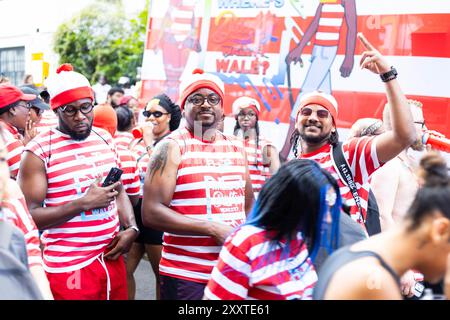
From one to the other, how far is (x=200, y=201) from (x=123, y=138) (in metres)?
3.62

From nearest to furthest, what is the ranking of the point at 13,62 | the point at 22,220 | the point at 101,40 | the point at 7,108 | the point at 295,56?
1. the point at 22,220
2. the point at 7,108
3. the point at 295,56
4. the point at 13,62
5. the point at 101,40

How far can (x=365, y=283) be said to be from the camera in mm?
2070

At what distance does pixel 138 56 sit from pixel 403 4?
1594cm

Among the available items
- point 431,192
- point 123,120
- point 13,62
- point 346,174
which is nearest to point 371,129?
point 346,174

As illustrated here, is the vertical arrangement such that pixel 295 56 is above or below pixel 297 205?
above

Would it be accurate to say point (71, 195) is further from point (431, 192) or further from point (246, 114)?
point (246, 114)

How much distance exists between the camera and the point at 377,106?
229 inches

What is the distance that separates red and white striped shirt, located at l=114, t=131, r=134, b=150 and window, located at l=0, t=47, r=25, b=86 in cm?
702

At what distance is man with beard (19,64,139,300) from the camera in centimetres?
398

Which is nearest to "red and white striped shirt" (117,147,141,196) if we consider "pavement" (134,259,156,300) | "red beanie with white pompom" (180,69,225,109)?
"red beanie with white pompom" (180,69,225,109)

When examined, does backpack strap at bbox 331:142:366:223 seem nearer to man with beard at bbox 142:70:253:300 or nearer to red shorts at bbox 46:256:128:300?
man with beard at bbox 142:70:253:300

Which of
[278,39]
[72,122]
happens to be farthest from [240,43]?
[72,122]

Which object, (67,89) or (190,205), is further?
(67,89)

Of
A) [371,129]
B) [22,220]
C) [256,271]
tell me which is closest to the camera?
[256,271]
